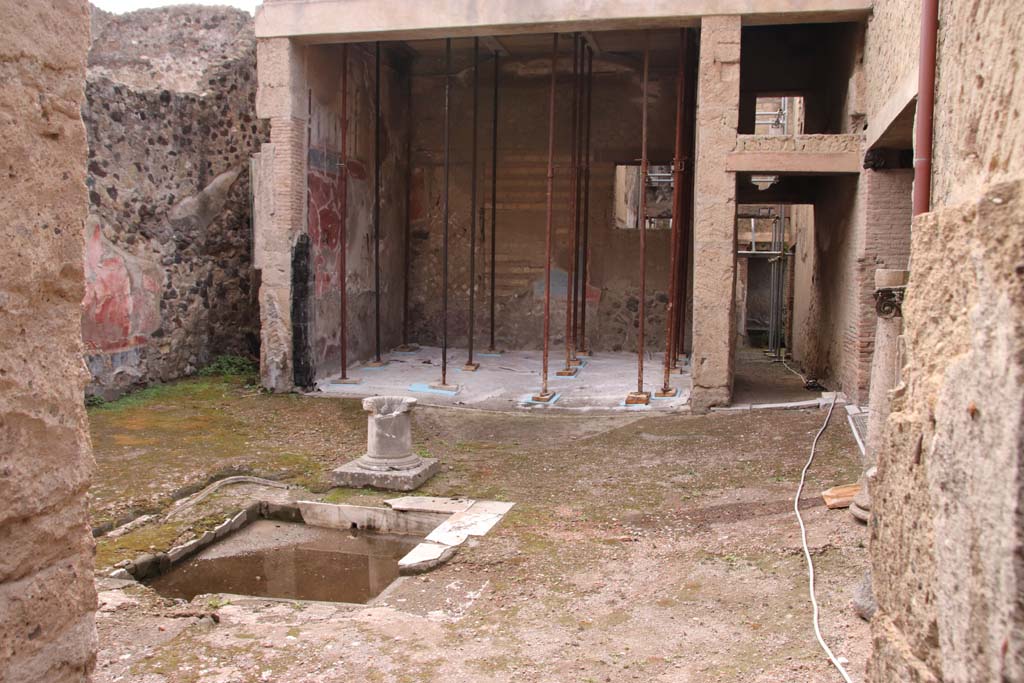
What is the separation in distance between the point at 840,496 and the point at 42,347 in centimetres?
476

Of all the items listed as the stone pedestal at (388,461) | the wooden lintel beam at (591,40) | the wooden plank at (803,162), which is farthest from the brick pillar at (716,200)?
the stone pedestal at (388,461)

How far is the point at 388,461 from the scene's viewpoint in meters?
6.73

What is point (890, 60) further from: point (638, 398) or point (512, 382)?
point (512, 382)

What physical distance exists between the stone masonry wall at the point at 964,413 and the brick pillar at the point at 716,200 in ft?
21.9

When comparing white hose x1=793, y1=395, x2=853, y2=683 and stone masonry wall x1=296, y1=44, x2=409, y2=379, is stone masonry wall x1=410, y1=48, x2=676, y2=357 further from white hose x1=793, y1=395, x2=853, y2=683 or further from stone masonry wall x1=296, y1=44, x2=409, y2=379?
white hose x1=793, y1=395, x2=853, y2=683

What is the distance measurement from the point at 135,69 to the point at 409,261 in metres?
4.55

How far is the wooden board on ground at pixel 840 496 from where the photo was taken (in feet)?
17.7

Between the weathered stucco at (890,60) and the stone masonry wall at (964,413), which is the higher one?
the weathered stucco at (890,60)

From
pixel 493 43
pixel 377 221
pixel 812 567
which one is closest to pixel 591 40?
pixel 493 43

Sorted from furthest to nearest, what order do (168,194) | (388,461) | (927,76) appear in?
1. (168,194)
2. (388,461)
3. (927,76)

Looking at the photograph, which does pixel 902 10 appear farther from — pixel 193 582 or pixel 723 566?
pixel 193 582

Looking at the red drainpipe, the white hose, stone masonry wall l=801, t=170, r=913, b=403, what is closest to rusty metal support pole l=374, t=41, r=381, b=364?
stone masonry wall l=801, t=170, r=913, b=403

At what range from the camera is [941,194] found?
2.11m

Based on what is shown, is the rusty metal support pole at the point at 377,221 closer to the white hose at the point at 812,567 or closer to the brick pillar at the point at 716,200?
the brick pillar at the point at 716,200
